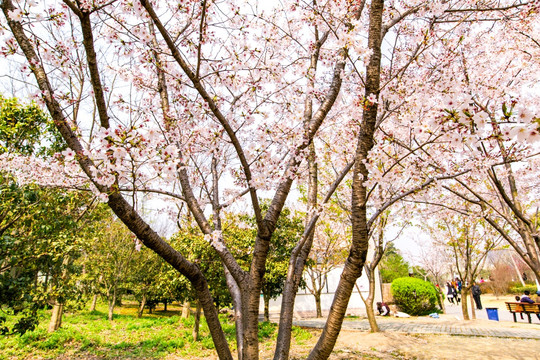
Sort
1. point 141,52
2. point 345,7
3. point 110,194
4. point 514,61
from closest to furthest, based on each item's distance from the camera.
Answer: point 110,194 < point 141,52 < point 345,7 < point 514,61

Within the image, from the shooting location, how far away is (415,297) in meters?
12.9

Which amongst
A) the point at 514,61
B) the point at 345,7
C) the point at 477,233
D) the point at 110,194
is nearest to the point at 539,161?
the point at 514,61

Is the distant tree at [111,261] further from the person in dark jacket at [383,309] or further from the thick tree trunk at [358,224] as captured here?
the person in dark jacket at [383,309]

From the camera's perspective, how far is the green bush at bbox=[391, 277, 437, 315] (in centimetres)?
1284

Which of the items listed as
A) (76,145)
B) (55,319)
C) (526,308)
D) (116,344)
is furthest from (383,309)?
(76,145)

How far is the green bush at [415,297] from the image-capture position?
1284cm

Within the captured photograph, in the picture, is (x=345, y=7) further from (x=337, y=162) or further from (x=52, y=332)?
(x=52, y=332)

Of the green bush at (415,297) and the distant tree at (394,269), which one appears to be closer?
the green bush at (415,297)

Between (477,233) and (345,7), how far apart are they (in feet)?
31.5

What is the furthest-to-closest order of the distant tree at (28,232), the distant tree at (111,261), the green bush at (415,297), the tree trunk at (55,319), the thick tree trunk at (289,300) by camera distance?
the green bush at (415,297) < the distant tree at (111,261) < the tree trunk at (55,319) < the distant tree at (28,232) < the thick tree trunk at (289,300)

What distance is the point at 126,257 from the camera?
11391mm

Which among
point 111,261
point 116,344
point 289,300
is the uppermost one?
point 111,261

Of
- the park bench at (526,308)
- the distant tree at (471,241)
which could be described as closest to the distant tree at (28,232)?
the distant tree at (471,241)

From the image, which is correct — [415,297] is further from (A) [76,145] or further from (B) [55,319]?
(A) [76,145]
